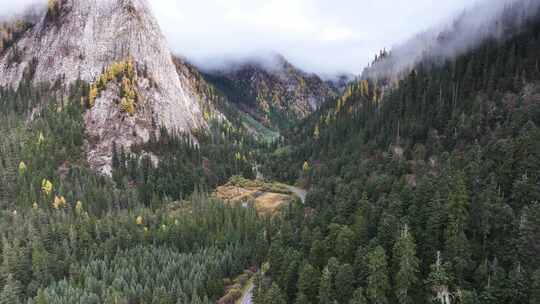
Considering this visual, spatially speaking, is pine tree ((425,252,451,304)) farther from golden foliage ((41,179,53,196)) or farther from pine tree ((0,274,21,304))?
golden foliage ((41,179,53,196))

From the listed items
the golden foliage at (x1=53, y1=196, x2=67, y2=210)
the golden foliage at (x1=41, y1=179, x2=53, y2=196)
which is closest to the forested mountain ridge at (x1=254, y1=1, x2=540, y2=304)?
the golden foliage at (x1=53, y1=196, x2=67, y2=210)

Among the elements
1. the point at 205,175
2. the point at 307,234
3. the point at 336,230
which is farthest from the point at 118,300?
the point at 205,175

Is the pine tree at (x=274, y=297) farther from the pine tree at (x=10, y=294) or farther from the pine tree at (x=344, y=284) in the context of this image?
the pine tree at (x=10, y=294)

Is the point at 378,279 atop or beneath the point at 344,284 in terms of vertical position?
atop

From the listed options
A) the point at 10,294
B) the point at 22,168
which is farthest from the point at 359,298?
the point at 22,168

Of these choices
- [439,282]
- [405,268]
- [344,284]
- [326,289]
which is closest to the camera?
[439,282]

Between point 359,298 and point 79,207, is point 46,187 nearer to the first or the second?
point 79,207
